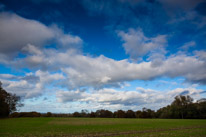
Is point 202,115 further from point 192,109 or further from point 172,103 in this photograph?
point 172,103

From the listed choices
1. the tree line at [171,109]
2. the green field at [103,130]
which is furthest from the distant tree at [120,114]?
the green field at [103,130]

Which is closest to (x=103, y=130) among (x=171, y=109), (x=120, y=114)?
(x=171, y=109)

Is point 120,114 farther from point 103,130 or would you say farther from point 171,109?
point 103,130

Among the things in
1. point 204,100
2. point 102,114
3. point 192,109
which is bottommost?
point 102,114

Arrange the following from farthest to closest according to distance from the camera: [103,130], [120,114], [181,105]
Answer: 1. [120,114]
2. [181,105]
3. [103,130]

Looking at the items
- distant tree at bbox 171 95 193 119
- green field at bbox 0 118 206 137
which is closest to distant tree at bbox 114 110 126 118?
distant tree at bbox 171 95 193 119

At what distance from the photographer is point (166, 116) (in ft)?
403

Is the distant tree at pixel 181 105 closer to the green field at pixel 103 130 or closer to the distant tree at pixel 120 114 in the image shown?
the distant tree at pixel 120 114

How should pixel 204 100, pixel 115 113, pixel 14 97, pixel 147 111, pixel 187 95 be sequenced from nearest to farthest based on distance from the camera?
1. pixel 14 97
2. pixel 204 100
3. pixel 187 95
4. pixel 147 111
5. pixel 115 113

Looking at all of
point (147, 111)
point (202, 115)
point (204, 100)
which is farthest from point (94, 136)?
point (147, 111)

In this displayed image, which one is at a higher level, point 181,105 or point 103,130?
Result: point 181,105

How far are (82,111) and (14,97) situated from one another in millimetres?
96952

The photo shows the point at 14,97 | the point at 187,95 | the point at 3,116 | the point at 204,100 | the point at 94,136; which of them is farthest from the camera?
the point at 187,95

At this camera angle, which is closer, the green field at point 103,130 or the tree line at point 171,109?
the green field at point 103,130
